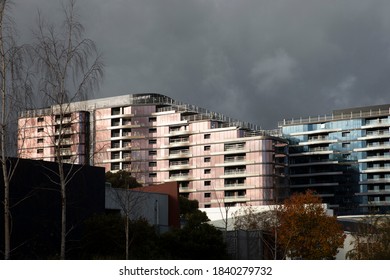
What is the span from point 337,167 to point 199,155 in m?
31.6

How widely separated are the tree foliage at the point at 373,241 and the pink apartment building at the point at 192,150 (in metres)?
54.0

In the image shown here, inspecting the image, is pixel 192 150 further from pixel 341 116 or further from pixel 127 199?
pixel 127 199

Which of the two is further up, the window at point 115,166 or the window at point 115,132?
the window at point 115,132

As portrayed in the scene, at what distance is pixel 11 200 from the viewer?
30438 mm

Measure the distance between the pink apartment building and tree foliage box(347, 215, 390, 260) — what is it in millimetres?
54019

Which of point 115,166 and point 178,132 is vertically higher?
point 178,132

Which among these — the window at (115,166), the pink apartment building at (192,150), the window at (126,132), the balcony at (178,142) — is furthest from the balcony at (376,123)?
the window at (115,166)

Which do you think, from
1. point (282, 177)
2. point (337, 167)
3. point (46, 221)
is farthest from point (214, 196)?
point (46, 221)

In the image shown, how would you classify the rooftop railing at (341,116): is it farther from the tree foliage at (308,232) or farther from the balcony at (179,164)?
the tree foliage at (308,232)

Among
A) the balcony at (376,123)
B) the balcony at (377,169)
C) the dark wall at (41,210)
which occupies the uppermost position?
the balcony at (376,123)

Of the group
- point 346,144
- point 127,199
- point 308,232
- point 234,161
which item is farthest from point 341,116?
point 127,199

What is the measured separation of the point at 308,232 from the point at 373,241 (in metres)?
6.96

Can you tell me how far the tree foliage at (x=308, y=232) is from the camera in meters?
51.6

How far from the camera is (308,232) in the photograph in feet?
175
